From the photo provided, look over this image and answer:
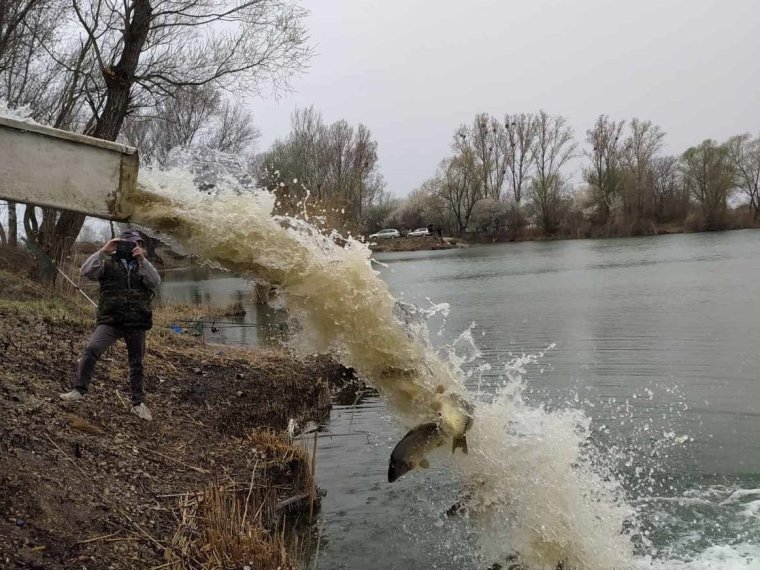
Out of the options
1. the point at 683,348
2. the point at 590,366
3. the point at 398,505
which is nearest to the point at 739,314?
the point at 683,348

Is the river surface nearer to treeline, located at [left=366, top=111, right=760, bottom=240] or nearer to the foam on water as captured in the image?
the foam on water

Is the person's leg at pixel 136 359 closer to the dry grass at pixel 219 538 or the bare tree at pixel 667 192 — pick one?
the dry grass at pixel 219 538

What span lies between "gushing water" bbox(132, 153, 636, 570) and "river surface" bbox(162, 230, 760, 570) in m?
0.30

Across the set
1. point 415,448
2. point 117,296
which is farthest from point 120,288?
point 415,448

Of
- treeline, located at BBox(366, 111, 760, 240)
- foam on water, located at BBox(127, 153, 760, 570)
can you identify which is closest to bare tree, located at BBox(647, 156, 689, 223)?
treeline, located at BBox(366, 111, 760, 240)

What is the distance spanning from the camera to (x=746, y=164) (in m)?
69.2

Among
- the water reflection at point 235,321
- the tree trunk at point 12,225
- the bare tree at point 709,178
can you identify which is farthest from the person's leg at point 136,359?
the bare tree at point 709,178

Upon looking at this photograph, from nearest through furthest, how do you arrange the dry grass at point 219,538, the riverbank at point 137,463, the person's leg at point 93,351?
the riverbank at point 137,463 < the dry grass at point 219,538 < the person's leg at point 93,351

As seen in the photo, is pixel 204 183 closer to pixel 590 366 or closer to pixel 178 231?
pixel 178 231

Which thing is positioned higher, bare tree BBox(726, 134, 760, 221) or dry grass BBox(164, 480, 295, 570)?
bare tree BBox(726, 134, 760, 221)

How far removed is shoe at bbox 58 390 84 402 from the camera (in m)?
6.24

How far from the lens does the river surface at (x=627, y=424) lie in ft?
→ 18.9

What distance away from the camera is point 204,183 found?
5.11 metres

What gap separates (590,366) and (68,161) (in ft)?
35.2
